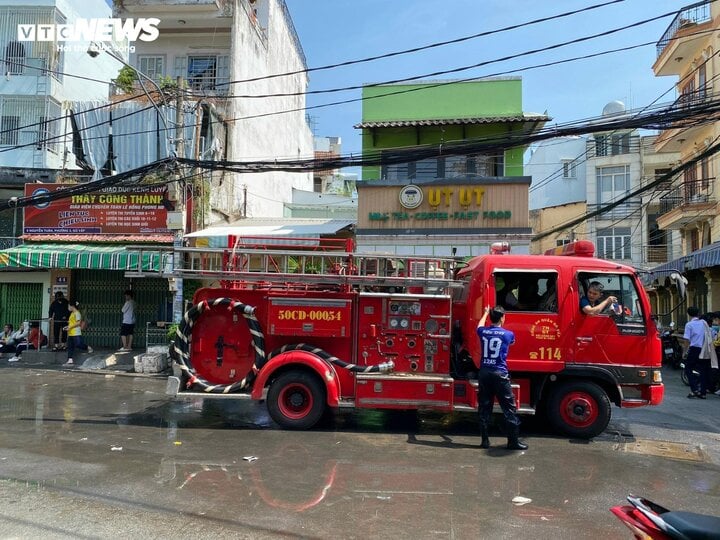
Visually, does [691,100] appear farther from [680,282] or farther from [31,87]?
[31,87]

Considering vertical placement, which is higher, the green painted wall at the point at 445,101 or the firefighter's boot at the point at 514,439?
the green painted wall at the point at 445,101

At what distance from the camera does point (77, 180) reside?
17.0 m

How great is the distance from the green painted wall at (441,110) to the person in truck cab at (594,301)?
953 centimetres

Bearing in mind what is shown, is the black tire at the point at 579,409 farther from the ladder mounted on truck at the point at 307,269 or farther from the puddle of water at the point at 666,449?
the ladder mounted on truck at the point at 307,269

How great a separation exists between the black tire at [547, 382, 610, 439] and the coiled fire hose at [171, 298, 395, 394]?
2294 millimetres

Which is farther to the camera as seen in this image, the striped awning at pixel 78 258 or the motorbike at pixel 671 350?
the motorbike at pixel 671 350

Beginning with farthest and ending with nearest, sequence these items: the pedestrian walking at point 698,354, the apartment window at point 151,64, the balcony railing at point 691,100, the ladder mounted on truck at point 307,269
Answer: the apartment window at point 151,64 < the pedestrian walking at point 698,354 < the balcony railing at point 691,100 < the ladder mounted on truck at point 307,269

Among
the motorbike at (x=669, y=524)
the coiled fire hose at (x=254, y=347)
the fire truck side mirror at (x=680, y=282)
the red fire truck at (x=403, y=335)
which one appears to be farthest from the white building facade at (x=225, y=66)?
the motorbike at (x=669, y=524)

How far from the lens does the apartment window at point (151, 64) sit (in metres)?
20.0

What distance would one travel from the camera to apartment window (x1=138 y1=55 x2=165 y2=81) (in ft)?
65.8

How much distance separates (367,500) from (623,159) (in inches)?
1334

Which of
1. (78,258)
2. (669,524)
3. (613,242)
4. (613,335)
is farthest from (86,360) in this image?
(613,242)

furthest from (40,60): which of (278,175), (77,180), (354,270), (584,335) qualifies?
(584,335)

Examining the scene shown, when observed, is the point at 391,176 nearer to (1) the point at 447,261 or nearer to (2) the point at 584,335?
(1) the point at 447,261
